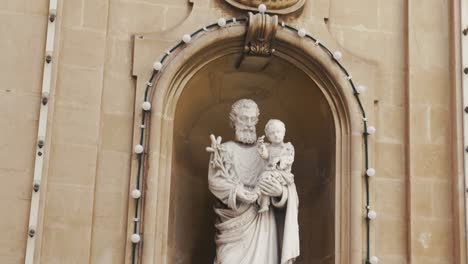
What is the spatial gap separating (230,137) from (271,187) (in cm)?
125

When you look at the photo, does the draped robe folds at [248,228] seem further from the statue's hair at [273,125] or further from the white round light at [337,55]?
the white round light at [337,55]

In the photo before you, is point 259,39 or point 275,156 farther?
point 259,39

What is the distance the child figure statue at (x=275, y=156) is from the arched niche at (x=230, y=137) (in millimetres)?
480

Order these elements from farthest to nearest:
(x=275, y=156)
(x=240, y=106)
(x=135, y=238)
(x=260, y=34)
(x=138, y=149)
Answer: (x=240, y=106) < (x=260, y=34) < (x=275, y=156) < (x=138, y=149) < (x=135, y=238)

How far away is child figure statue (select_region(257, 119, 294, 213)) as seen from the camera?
1001cm

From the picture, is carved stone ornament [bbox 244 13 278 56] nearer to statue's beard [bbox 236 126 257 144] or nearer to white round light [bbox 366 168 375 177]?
statue's beard [bbox 236 126 257 144]

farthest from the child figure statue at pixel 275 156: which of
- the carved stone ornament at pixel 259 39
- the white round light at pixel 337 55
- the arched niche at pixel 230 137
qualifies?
the white round light at pixel 337 55

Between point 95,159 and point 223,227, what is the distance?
45.9 inches

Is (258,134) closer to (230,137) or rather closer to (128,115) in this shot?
(230,137)

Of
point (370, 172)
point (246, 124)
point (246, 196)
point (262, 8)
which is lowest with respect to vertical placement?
point (246, 196)

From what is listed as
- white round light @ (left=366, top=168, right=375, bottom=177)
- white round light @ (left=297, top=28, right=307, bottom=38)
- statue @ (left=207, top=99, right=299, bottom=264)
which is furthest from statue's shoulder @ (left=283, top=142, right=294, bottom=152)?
white round light @ (left=297, top=28, right=307, bottom=38)

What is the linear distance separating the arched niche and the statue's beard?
1.80 ft

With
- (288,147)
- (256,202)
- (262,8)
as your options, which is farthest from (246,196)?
(262,8)

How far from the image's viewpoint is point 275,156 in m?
10.1
